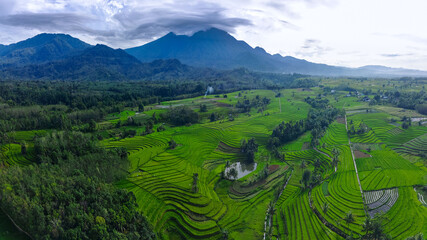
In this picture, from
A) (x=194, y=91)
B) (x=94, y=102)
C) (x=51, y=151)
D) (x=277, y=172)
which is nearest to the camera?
(x=51, y=151)

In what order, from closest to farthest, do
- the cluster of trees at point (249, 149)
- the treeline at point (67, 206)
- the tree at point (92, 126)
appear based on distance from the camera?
the treeline at point (67, 206), the cluster of trees at point (249, 149), the tree at point (92, 126)

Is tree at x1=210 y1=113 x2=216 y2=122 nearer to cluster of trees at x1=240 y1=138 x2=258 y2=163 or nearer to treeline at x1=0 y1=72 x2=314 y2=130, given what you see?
cluster of trees at x1=240 y1=138 x2=258 y2=163

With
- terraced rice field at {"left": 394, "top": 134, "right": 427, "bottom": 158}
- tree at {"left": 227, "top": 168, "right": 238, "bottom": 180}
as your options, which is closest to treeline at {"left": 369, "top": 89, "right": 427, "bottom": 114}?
terraced rice field at {"left": 394, "top": 134, "right": 427, "bottom": 158}

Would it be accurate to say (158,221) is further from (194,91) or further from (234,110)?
(194,91)

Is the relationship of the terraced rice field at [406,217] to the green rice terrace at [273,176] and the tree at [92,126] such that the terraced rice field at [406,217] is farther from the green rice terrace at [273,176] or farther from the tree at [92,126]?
the tree at [92,126]

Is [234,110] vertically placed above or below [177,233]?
above

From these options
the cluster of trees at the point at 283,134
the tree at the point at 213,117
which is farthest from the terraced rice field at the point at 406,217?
the tree at the point at 213,117

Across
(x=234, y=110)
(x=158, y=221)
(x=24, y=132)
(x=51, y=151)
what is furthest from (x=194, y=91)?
(x=158, y=221)
